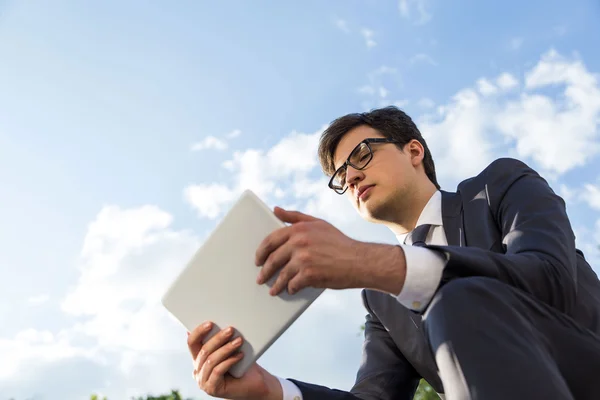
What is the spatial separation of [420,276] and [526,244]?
616mm

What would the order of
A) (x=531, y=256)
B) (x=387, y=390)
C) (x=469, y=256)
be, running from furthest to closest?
(x=387, y=390) < (x=531, y=256) < (x=469, y=256)

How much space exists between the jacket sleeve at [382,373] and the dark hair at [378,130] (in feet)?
3.95

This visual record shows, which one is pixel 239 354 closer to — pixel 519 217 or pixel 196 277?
pixel 196 277

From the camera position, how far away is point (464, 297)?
1821 mm

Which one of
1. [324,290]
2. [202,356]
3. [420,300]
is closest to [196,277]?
[202,356]

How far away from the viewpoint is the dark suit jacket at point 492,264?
6.79 feet

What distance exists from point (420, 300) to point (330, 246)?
0.35 m

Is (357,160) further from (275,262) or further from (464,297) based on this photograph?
(464,297)

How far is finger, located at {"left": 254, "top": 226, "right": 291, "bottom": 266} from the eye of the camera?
6.61 feet

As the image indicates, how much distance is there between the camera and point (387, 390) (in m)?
3.28

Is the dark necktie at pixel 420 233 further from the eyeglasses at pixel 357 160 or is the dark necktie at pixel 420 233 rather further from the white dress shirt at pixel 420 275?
the white dress shirt at pixel 420 275

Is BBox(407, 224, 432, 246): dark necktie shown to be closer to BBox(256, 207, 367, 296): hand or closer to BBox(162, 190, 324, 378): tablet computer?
BBox(162, 190, 324, 378): tablet computer

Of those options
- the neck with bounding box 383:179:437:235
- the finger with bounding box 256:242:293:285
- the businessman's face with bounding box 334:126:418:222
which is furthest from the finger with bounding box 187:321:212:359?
the neck with bounding box 383:179:437:235

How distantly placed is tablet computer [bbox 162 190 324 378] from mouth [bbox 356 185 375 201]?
1687 mm
